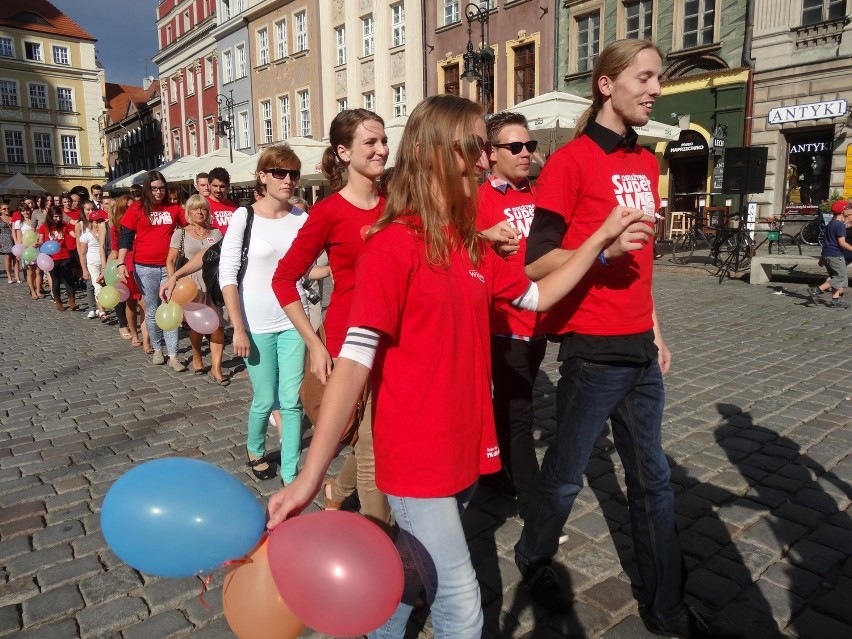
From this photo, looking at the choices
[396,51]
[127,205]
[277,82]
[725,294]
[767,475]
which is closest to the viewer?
[767,475]

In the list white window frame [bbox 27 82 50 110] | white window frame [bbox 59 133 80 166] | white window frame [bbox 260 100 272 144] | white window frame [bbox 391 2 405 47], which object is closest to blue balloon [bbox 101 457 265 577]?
white window frame [bbox 391 2 405 47]

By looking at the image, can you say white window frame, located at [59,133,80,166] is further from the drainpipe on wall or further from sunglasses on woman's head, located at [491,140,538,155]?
A: sunglasses on woman's head, located at [491,140,538,155]

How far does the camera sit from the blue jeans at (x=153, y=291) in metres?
7.21

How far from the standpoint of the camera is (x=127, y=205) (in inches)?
311

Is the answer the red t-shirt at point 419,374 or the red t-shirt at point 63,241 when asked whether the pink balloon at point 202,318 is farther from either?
the red t-shirt at point 63,241

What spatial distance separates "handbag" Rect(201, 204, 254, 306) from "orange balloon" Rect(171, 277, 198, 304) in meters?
0.26

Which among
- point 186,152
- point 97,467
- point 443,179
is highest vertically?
point 186,152

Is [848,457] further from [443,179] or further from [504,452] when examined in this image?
[443,179]

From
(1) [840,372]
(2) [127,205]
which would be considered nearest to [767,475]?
(1) [840,372]

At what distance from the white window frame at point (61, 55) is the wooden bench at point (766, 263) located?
6433cm

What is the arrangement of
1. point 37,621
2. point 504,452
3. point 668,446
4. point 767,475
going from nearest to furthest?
point 37,621 < point 504,452 < point 767,475 < point 668,446

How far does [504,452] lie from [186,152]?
47797 mm

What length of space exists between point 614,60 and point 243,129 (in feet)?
128

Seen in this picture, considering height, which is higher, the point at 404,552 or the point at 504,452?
the point at 404,552
